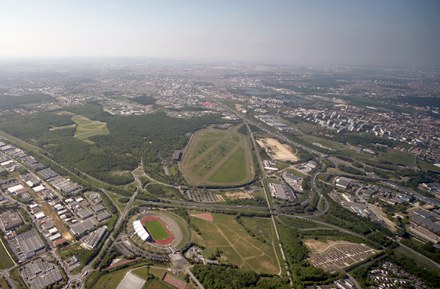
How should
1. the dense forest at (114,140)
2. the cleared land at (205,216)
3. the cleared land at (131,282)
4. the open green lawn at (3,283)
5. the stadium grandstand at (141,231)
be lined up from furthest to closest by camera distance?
the dense forest at (114,140)
the cleared land at (205,216)
the stadium grandstand at (141,231)
the cleared land at (131,282)
the open green lawn at (3,283)

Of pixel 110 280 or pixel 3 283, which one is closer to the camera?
pixel 3 283

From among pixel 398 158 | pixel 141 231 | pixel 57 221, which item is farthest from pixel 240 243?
pixel 398 158

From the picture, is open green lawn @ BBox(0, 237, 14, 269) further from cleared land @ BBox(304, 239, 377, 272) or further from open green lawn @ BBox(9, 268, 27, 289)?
cleared land @ BBox(304, 239, 377, 272)

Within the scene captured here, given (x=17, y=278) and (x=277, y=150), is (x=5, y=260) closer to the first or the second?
(x=17, y=278)

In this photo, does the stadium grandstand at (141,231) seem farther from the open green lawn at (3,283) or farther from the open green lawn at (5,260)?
→ the open green lawn at (3,283)

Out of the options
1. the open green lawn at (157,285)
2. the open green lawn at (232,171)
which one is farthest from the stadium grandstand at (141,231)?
Result: the open green lawn at (232,171)

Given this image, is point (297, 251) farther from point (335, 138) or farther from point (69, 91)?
point (69, 91)

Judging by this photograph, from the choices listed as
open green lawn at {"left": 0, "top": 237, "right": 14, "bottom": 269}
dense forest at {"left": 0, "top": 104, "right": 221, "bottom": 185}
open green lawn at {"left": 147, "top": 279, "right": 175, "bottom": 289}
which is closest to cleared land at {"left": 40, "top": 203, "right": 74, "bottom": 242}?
open green lawn at {"left": 0, "top": 237, "right": 14, "bottom": 269}
